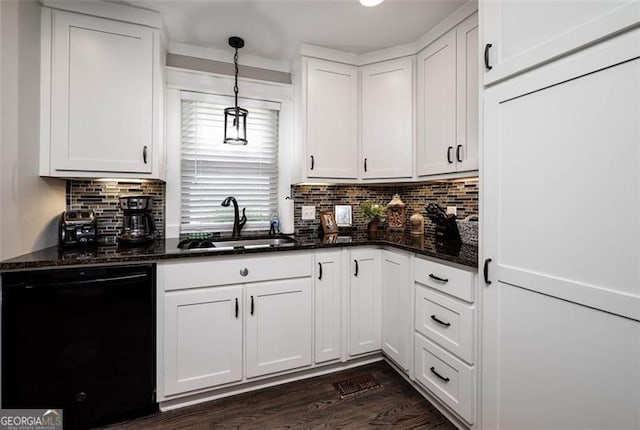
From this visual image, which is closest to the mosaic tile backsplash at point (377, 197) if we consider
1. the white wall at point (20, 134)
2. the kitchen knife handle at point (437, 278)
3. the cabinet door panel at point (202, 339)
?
the kitchen knife handle at point (437, 278)

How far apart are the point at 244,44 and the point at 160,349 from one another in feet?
7.09

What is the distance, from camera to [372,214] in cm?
257

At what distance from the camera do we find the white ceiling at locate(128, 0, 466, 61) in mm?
1768

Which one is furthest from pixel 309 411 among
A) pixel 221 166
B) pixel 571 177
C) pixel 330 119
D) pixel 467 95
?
pixel 467 95

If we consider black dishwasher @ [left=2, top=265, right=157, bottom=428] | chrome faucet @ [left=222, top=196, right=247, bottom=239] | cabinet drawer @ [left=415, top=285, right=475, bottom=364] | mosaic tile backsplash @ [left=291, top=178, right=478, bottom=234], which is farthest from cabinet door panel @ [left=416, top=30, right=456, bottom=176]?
black dishwasher @ [left=2, top=265, right=157, bottom=428]

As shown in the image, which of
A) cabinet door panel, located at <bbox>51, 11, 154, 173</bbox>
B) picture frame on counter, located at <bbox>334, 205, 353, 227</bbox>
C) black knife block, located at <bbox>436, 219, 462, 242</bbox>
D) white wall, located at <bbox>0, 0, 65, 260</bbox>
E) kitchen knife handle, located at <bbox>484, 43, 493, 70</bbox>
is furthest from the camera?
picture frame on counter, located at <bbox>334, 205, 353, 227</bbox>

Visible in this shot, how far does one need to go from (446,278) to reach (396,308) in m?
0.53

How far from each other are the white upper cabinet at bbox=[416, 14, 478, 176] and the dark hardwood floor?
58.2 inches

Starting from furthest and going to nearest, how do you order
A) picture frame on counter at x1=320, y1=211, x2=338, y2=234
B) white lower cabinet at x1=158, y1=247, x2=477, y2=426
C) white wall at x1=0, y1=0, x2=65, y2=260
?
picture frame on counter at x1=320, y1=211, x2=338, y2=234
white lower cabinet at x1=158, y1=247, x2=477, y2=426
white wall at x1=0, y1=0, x2=65, y2=260

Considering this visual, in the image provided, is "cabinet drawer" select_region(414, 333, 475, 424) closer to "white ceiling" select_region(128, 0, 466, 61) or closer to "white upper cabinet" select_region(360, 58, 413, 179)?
"white upper cabinet" select_region(360, 58, 413, 179)

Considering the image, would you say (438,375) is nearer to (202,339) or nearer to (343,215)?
(202,339)

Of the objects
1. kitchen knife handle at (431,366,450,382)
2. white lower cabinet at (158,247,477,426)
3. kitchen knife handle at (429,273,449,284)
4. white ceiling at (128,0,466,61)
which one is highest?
white ceiling at (128,0,466,61)

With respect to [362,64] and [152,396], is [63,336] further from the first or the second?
[362,64]

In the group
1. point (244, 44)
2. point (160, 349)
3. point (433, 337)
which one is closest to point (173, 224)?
point (160, 349)
